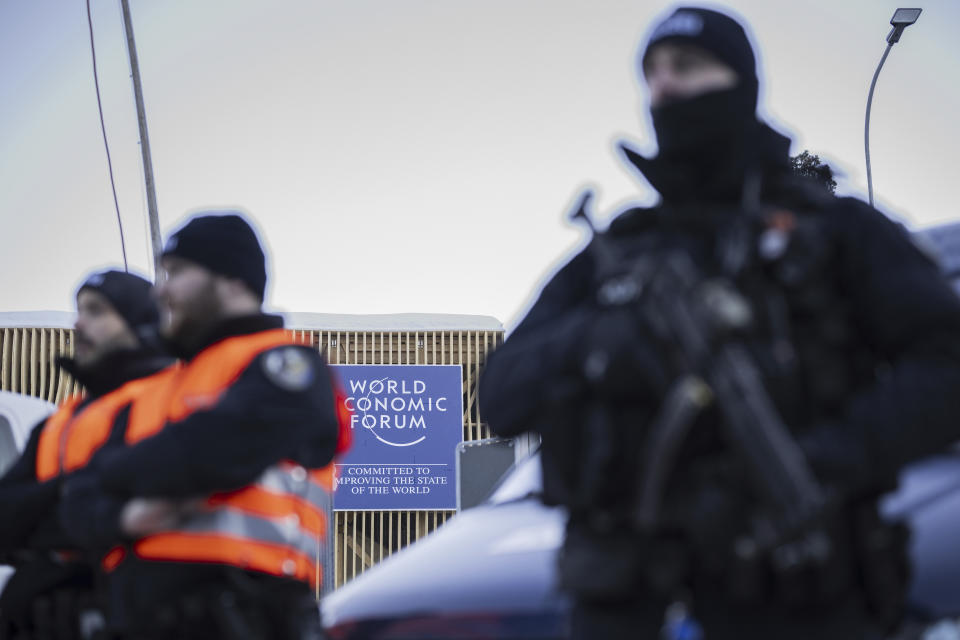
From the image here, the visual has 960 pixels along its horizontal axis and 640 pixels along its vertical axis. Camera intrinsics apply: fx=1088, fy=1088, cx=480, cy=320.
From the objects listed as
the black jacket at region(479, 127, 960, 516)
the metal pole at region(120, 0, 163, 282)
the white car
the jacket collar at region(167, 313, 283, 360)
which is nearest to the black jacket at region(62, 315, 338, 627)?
the jacket collar at region(167, 313, 283, 360)

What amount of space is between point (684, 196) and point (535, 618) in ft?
2.56

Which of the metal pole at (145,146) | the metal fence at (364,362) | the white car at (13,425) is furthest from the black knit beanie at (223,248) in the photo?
the metal fence at (364,362)

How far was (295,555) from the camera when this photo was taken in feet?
7.93

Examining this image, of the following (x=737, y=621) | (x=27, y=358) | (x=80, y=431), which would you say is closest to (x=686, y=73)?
(x=737, y=621)

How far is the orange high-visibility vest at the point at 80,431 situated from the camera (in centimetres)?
278

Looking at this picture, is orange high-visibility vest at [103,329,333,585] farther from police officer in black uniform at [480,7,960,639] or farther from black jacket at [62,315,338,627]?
police officer in black uniform at [480,7,960,639]

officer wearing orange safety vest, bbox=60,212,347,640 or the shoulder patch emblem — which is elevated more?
the shoulder patch emblem

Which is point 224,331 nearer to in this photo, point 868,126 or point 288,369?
point 288,369

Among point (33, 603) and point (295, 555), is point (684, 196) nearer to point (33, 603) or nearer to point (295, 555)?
point (295, 555)

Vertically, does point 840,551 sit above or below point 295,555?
above

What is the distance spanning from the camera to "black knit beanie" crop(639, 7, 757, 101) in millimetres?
1751

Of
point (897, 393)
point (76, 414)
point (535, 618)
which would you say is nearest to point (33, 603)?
point (76, 414)

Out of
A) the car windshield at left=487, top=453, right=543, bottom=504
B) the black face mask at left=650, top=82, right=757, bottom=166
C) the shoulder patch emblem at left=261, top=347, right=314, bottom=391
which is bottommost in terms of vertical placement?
the car windshield at left=487, top=453, right=543, bottom=504

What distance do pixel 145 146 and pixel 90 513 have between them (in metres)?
9.61
